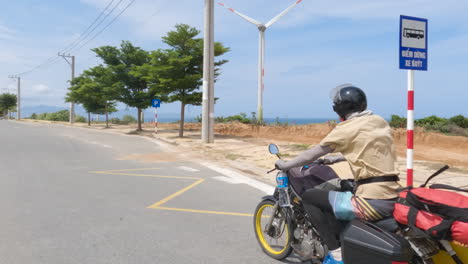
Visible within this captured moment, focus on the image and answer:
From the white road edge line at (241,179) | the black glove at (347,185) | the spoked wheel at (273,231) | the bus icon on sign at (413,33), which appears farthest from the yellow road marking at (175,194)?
the bus icon on sign at (413,33)

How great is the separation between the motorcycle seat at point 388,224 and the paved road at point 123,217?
1.46 meters

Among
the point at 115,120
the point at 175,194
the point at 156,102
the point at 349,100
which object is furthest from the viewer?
the point at 115,120

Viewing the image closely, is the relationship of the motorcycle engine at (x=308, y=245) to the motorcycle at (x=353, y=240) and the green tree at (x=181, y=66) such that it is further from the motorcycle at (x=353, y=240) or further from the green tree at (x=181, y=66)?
the green tree at (x=181, y=66)

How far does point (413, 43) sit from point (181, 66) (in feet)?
53.3

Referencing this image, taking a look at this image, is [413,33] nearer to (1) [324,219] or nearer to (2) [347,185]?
(2) [347,185]

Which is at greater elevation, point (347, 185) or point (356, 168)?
point (356, 168)

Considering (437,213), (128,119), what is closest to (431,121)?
(437,213)

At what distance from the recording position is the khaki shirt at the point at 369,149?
283 centimetres

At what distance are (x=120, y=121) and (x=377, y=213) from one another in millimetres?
47545

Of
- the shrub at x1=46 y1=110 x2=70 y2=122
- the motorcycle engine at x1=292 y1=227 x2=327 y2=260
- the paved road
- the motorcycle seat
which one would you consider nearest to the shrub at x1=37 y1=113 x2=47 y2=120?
the shrub at x1=46 y1=110 x2=70 y2=122

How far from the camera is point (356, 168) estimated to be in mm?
2924

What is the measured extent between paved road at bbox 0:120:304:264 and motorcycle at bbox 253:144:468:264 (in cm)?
37

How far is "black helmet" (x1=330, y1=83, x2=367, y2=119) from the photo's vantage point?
9.93 ft

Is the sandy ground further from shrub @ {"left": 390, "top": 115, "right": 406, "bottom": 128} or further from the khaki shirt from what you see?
the khaki shirt
